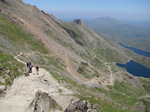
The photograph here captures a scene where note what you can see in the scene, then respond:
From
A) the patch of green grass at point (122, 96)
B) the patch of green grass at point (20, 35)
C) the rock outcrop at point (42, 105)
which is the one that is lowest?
the patch of green grass at point (122, 96)

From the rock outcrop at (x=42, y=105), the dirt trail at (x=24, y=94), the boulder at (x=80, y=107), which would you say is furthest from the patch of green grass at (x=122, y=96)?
the rock outcrop at (x=42, y=105)

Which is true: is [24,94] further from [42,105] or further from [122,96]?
[122,96]

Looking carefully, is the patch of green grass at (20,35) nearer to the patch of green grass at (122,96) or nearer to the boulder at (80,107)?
the patch of green grass at (122,96)

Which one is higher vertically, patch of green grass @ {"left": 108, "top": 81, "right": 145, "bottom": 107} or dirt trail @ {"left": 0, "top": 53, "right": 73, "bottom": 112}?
dirt trail @ {"left": 0, "top": 53, "right": 73, "bottom": 112}

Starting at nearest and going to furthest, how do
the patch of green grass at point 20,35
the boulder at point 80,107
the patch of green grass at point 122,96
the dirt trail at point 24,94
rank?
the dirt trail at point 24,94 < the boulder at point 80,107 < the patch of green grass at point 20,35 < the patch of green grass at point 122,96

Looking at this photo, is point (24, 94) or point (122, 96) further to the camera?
point (122, 96)

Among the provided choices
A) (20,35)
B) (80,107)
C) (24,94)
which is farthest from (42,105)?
(20,35)

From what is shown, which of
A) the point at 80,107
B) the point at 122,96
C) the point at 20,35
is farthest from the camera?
the point at 122,96

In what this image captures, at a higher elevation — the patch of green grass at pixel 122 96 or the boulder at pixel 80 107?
the boulder at pixel 80 107

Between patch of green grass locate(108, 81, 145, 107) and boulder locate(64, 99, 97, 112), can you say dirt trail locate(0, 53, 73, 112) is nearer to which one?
boulder locate(64, 99, 97, 112)

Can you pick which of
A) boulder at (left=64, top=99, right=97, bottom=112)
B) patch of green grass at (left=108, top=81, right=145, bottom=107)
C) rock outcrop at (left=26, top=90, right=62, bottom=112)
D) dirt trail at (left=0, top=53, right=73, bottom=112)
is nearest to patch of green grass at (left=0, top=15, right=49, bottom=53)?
dirt trail at (left=0, top=53, right=73, bottom=112)

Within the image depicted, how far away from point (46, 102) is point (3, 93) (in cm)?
824

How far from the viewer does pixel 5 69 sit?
3156cm

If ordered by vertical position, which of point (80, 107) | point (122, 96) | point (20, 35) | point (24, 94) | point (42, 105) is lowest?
point (122, 96)
